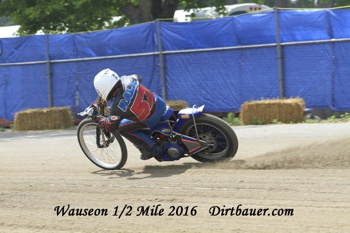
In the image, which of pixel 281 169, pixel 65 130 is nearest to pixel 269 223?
pixel 281 169

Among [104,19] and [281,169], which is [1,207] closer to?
[281,169]

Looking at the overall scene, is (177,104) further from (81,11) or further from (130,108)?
(81,11)

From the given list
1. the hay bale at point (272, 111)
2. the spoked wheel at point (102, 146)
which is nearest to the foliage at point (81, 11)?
the hay bale at point (272, 111)

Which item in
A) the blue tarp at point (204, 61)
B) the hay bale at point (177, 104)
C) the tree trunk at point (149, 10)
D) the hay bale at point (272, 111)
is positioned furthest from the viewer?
the tree trunk at point (149, 10)

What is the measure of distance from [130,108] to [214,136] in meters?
1.24

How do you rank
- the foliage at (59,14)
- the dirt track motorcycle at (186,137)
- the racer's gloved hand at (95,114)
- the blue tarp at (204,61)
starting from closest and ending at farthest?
1. the dirt track motorcycle at (186,137)
2. the racer's gloved hand at (95,114)
3. the blue tarp at (204,61)
4. the foliage at (59,14)

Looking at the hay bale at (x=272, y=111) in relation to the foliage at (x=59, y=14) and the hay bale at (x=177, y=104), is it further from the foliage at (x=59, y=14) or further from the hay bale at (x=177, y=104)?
the foliage at (x=59, y=14)

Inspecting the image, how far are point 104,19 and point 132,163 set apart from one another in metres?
15.1

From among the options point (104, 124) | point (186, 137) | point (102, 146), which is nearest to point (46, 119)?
point (102, 146)

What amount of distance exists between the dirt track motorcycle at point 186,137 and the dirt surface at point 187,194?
195 millimetres

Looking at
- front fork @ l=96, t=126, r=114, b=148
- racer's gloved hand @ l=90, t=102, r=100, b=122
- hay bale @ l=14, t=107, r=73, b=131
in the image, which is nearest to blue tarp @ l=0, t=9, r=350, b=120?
hay bale @ l=14, t=107, r=73, b=131

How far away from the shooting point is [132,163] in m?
9.69

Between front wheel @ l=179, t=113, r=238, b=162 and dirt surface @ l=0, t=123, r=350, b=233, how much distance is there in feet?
0.57

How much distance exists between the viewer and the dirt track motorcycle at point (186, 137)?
8.66m
